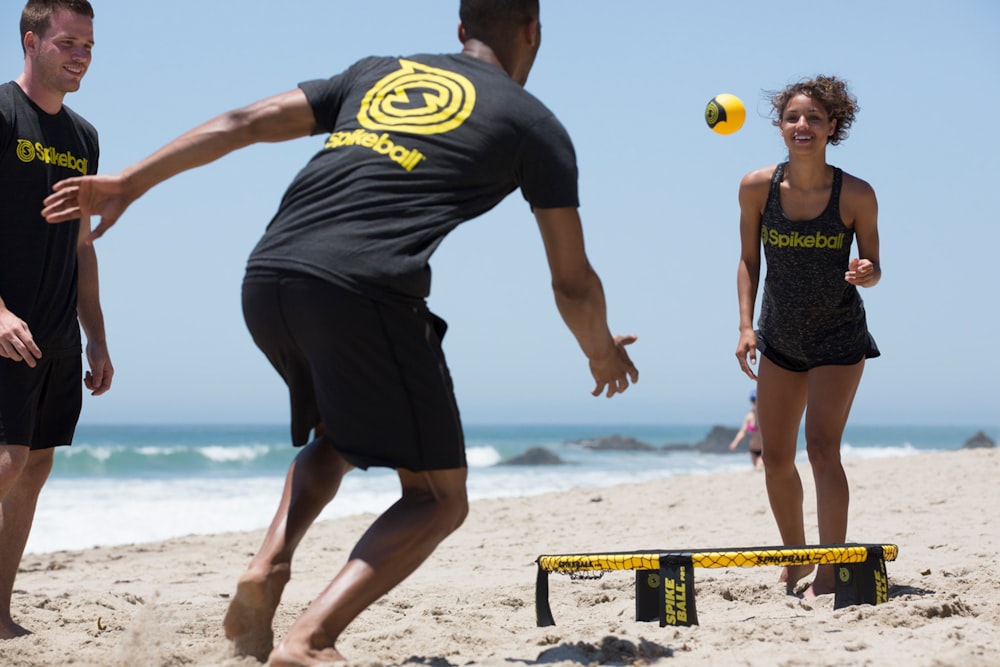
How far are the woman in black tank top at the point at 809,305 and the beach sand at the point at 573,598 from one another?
0.47 meters

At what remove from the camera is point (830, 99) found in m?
4.59

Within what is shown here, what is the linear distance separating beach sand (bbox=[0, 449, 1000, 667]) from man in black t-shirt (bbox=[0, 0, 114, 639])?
0.63 metres

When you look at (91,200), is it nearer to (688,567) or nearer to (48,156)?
(48,156)

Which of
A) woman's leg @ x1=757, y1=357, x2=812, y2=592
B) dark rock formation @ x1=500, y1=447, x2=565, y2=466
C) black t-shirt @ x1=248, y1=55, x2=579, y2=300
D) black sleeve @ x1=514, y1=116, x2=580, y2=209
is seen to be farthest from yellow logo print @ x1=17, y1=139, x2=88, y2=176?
dark rock formation @ x1=500, y1=447, x2=565, y2=466

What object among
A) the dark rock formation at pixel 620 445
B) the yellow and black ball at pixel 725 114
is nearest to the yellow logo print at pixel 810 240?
the yellow and black ball at pixel 725 114

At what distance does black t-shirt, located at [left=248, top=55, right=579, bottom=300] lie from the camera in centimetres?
265

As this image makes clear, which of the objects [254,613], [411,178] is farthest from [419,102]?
[254,613]

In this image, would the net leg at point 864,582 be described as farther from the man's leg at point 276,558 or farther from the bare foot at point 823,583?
the man's leg at point 276,558

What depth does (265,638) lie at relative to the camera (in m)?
2.84

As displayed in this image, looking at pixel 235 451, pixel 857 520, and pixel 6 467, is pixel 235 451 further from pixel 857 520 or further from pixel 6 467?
pixel 6 467

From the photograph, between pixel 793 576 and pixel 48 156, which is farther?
pixel 793 576

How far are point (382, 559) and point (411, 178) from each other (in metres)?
0.99

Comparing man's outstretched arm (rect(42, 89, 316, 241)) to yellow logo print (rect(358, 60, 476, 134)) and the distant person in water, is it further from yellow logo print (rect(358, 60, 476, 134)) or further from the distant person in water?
the distant person in water

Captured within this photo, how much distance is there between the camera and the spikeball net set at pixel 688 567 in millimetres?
3504
